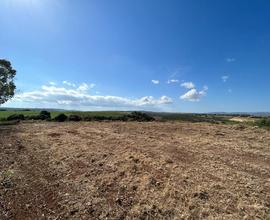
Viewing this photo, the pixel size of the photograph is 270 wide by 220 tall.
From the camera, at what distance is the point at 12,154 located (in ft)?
46.0

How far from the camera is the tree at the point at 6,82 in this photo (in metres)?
42.1

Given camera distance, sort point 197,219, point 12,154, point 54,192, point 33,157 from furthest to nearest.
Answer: point 12,154 → point 33,157 → point 54,192 → point 197,219

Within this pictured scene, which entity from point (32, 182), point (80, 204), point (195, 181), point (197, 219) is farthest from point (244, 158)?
point (32, 182)

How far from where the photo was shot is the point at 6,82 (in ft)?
142

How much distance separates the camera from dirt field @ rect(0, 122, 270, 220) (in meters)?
6.89

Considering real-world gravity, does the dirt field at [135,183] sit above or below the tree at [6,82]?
below

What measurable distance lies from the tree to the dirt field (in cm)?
3246

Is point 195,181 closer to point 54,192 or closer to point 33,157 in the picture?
point 54,192

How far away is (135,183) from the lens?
8.91 m

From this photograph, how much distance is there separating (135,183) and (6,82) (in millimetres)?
41711

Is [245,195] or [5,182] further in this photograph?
[5,182]

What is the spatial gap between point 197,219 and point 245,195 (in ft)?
7.55

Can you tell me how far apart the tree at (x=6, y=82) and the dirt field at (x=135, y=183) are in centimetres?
3246

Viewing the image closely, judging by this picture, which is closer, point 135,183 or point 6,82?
point 135,183
